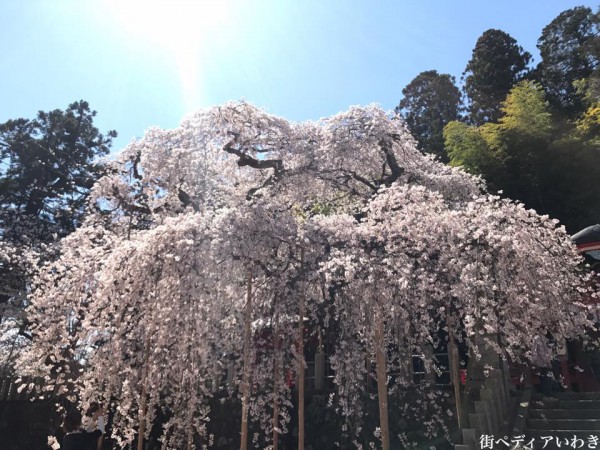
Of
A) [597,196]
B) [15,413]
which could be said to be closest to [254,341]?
[15,413]

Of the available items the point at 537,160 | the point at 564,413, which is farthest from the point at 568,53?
the point at 564,413

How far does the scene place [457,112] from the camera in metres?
31.8

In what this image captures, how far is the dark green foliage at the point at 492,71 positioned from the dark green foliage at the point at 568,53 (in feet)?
5.03

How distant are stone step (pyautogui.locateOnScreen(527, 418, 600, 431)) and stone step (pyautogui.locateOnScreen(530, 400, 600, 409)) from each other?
1.54ft

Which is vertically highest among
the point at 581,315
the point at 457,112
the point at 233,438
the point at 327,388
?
the point at 457,112

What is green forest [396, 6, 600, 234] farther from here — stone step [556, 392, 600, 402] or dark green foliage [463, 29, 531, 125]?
stone step [556, 392, 600, 402]

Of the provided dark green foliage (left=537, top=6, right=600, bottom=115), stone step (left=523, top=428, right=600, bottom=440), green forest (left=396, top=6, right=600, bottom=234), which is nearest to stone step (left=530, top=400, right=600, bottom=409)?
stone step (left=523, top=428, right=600, bottom=440)

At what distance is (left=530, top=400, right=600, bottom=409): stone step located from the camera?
7684mm

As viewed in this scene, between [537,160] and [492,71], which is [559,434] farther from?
[492,71]

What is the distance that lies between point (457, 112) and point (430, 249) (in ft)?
89.7

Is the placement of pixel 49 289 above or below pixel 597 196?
below

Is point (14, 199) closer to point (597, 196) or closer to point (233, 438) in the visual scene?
point (233, 438)

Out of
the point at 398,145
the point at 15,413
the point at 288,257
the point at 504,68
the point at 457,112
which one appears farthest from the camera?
the point at 457,112

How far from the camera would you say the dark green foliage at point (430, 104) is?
30.5 meters
